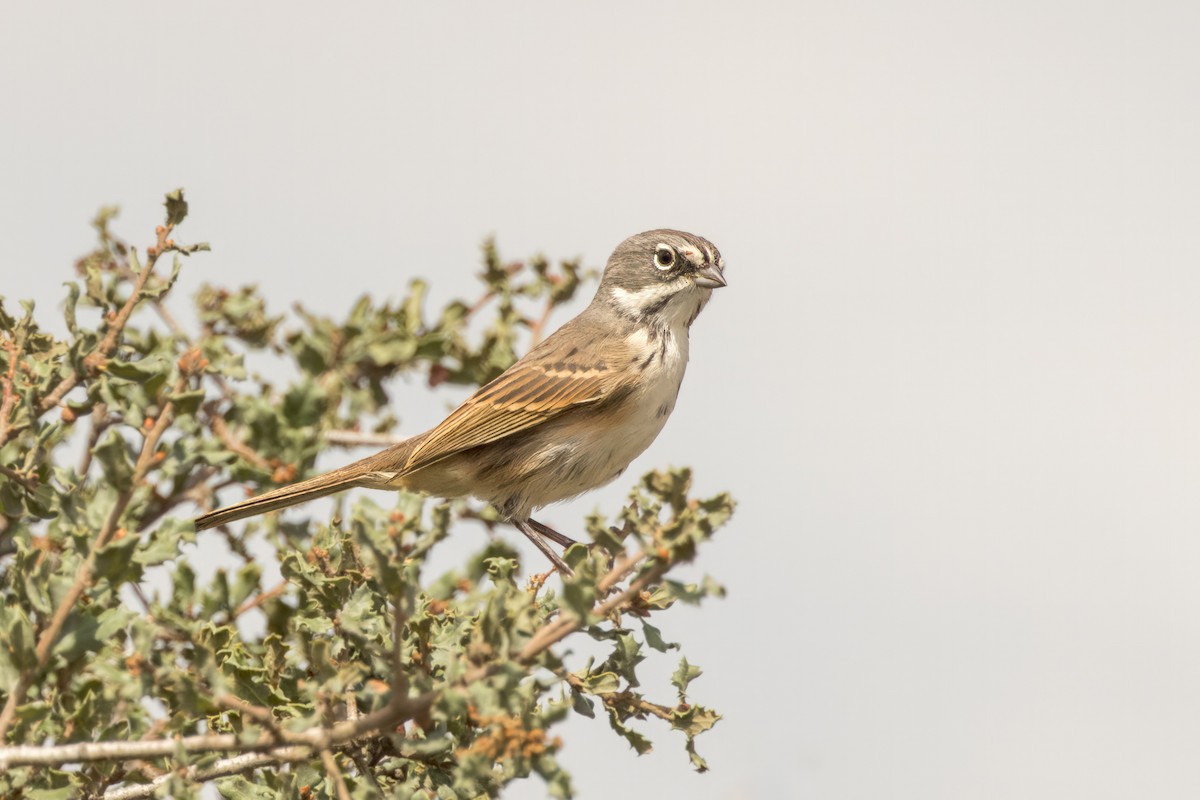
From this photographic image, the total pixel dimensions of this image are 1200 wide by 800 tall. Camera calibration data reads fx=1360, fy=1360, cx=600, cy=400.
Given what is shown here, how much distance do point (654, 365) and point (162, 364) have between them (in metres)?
4.38

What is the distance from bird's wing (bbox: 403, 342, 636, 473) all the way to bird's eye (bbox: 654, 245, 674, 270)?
1091 mm

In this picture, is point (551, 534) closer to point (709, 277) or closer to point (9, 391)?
point (709, 277)

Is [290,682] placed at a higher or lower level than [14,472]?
lower

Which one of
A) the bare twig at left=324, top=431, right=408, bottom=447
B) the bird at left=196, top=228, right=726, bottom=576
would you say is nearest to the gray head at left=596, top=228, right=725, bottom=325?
the bird at left=196, top=228, right=726, bottom=576

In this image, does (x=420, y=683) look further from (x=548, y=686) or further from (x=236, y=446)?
(x=236, y=446)

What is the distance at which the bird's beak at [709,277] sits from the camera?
8891 millimetres

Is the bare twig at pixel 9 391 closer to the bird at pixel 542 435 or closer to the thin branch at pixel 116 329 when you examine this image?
the thin branch at pixel 116 329

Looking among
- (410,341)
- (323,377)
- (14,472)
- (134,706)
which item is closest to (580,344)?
(410,341)

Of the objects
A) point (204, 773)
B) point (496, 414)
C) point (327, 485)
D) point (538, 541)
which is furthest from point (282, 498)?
point (204, 773)

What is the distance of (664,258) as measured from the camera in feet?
30.2

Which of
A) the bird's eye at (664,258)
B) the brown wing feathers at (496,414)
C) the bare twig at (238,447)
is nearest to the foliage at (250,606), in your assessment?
the bare twig at (238,447)

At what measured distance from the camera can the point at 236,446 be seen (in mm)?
4207

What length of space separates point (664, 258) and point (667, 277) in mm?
149

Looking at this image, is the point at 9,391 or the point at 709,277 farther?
the point at 709,277
